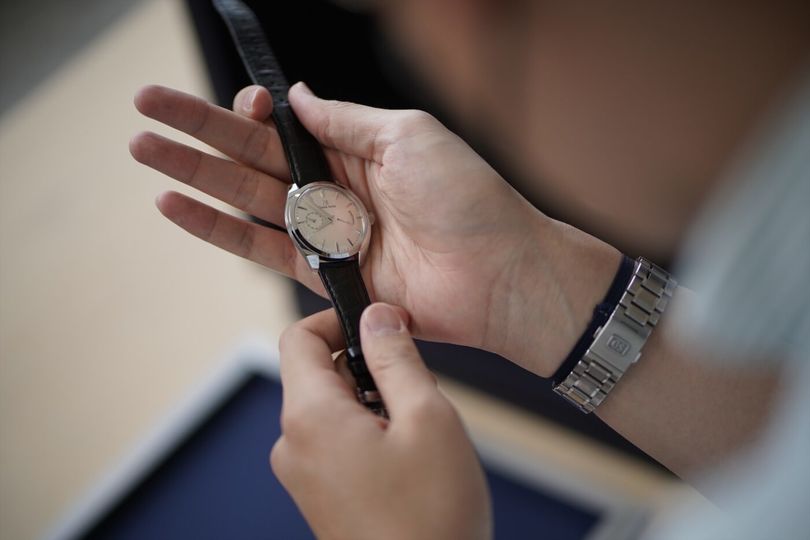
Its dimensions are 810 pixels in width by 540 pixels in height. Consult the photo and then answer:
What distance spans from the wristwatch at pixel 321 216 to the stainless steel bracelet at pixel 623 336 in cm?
25

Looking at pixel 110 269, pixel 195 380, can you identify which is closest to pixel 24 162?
pixel 110 269

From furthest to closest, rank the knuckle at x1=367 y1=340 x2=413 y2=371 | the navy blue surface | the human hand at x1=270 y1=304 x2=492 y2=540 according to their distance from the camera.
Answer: the navy blue surface, the knuckle at x1=367 y1=340 x2=413 y2=371, the human hand at x1=270 y1=304 x2=492 y2=540

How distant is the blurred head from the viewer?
1392 millimetres

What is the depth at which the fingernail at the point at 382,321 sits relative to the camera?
66 cm

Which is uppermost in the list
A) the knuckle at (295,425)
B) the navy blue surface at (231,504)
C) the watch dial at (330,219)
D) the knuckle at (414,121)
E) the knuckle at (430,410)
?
the knuckle at (414,121)

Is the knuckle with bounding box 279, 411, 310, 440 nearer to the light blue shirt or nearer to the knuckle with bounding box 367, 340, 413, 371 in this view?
the knuckle with bounding box 367, 340, 413, 371

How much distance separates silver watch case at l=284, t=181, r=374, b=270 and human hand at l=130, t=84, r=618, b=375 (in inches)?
1.3

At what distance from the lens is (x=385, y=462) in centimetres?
54

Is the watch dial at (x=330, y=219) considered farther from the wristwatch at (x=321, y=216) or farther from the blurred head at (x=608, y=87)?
the blurred head at (x=608, y=87)

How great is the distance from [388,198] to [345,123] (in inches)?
4.1

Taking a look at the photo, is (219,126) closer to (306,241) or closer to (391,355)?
(306,241)

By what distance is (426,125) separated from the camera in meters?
0.82

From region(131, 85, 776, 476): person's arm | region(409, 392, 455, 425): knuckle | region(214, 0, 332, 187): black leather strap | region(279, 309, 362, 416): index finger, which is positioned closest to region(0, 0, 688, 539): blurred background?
region(214, 0, 332, 187): black leather strap

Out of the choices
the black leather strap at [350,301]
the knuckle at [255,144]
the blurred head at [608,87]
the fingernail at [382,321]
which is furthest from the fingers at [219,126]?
the blurred head at [608,87]
